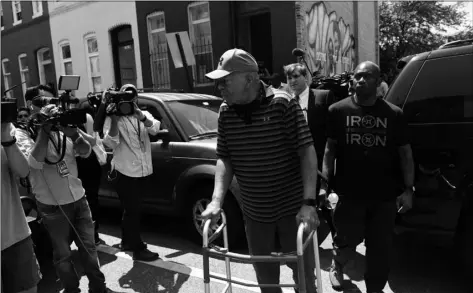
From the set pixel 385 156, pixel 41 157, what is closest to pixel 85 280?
pixel 41 157

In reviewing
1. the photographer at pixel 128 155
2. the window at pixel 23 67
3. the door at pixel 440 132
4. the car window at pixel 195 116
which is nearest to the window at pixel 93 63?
the window at pixel 23 67

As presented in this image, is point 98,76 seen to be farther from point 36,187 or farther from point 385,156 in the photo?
point 385,156

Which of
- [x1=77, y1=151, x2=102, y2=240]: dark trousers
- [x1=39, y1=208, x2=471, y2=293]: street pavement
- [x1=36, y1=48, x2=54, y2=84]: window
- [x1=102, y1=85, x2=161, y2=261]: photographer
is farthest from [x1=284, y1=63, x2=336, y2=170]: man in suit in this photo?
[x1=36, y1=48, x2=54, y2=84]: window

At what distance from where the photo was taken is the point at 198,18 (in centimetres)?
1203

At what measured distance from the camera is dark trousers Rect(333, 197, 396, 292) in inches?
120

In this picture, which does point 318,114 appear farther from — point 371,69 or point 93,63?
point 93,63

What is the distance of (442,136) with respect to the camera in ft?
10.9

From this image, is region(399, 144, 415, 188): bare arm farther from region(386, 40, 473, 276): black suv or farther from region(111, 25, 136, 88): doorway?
Result: region(111, 25, 136, 88): doorway

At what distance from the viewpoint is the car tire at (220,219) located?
171 inches

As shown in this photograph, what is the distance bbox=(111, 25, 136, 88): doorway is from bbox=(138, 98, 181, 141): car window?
925 cm

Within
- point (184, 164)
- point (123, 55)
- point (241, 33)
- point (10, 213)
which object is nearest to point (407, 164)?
point (184, 164)

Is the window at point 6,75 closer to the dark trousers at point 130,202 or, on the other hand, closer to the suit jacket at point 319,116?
the dark trousers at point 130,202

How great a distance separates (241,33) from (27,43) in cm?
1123

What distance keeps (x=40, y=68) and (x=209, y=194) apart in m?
15.7
